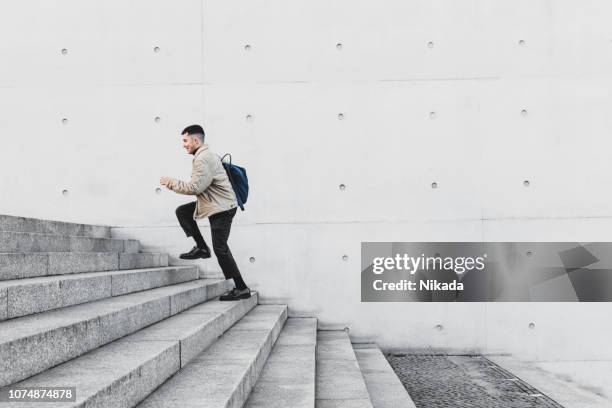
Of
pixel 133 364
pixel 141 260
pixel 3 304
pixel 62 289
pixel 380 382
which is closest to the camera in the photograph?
pixel 133 364

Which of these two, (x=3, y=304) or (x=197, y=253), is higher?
(x=197, y=253)

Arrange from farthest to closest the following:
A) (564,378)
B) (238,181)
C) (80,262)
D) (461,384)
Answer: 1. (564,378)
2. (238,181)
3. (461,384)
4. (80,262)

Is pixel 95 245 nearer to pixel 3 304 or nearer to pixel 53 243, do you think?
pixel 53 243

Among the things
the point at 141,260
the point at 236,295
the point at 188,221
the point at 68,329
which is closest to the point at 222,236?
the point at 188,221

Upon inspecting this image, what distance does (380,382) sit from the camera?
525cm

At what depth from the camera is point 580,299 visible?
24.1 ft

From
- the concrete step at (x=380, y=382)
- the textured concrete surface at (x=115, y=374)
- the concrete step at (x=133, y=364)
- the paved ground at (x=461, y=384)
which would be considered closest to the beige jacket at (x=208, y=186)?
the concrete step at (x=133, y=364)

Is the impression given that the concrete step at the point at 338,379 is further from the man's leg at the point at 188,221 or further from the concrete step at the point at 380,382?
the man's leg at the point at 188,221

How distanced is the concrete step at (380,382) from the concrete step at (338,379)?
0.74 ft

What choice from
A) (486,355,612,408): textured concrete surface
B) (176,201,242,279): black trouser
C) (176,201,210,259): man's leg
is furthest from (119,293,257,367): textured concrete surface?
(486,355,612,408): textured concrete surface

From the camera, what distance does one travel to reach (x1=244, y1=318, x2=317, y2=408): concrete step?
3.43 meters

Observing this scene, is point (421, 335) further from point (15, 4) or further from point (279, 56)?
point (15, 4)

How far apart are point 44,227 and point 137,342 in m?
2.40

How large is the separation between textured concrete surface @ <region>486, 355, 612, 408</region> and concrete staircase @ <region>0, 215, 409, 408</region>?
1609 mm
